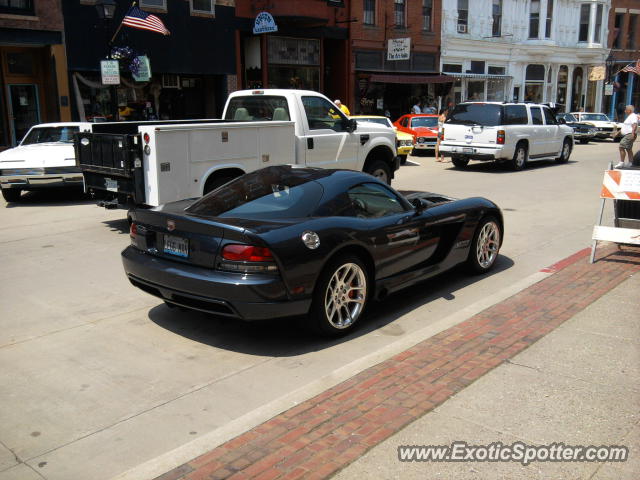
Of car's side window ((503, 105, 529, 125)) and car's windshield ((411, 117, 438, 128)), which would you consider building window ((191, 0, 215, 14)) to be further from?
car's side window ((503, 105, 529, 125))

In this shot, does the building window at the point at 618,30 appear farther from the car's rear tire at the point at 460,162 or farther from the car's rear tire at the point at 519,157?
the car's rear tire at the point at 460,162

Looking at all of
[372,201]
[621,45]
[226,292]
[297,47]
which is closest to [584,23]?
[621,45]

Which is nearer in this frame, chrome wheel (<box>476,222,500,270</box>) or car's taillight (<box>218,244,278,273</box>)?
car's taillight (<box>218,244,278,273</box>)

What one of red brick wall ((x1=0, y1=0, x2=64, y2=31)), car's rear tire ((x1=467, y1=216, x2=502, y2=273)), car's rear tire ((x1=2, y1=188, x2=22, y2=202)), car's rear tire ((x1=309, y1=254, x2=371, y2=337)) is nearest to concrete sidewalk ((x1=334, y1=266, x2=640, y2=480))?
car's rear tire ((x1=309, y1=254, x2=371, y2=337))

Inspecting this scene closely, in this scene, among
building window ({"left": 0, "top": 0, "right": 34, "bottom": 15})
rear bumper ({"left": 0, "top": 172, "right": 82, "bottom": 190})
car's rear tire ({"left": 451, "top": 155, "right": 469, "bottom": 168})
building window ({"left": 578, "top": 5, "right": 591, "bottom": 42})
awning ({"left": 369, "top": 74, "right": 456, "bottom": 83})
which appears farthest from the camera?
building window ({"left": 578, "top": 5, "right": 591, "bottom": 42})

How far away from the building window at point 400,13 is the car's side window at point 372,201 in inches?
1024

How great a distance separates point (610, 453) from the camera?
3.45 m

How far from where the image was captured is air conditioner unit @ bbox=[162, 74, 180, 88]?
22.3 meters

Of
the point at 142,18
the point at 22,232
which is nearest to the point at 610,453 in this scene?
the point at 22,232

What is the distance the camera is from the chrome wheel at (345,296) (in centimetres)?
514

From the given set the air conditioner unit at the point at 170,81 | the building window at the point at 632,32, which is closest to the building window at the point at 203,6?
the air conditioner unit at the point at 170,81

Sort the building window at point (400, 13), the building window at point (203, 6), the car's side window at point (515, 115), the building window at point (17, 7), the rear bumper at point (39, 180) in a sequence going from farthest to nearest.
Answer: the building window at point (400, 13) < the building window at point (203, 6) < the car's side window at point (515, 115) < the building window at point (17, 7) < the rear bumper at point (39, 180)

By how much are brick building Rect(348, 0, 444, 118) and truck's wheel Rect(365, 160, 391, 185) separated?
15710 millimetres

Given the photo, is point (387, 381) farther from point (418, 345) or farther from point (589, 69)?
point (589, 69)
